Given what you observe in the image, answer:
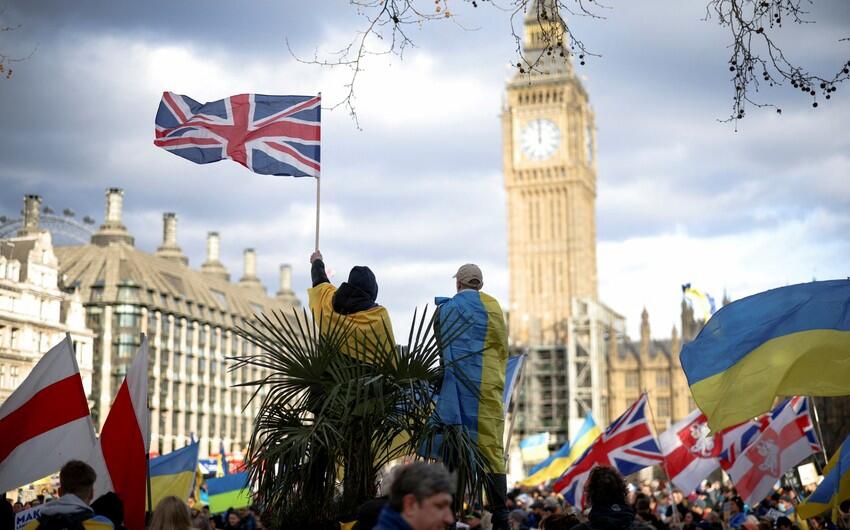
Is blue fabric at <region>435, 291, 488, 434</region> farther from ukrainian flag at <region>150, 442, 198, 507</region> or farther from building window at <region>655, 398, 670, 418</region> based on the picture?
building window at <region>655, 398, 670, 418</region>

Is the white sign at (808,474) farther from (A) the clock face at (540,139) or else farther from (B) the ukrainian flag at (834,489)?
(A) the clock face at (540,139)

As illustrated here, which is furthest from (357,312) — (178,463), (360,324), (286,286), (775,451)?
(286,286)

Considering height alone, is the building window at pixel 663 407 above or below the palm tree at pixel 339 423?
above

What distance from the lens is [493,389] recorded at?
8.80 meters

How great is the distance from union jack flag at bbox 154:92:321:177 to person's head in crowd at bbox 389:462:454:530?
24.7 ft

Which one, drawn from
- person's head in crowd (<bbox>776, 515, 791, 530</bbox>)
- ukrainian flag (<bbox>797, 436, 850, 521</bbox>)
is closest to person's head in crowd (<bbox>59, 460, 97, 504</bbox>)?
ukrainian flag (<bbox>797, 436, 850, 521</bbox>)

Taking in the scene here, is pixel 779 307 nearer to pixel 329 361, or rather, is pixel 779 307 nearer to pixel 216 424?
pixel 329 361

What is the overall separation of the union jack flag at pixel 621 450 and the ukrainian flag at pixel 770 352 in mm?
9332

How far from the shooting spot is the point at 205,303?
85812 millimetres

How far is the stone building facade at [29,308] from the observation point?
5650 centimetres

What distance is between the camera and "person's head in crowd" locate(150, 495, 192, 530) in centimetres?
662

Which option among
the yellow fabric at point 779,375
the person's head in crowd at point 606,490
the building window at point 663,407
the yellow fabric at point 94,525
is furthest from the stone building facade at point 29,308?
the person's head in crowd at point 606,490

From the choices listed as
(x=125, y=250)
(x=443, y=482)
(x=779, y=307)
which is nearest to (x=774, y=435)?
(x=779, y=307)

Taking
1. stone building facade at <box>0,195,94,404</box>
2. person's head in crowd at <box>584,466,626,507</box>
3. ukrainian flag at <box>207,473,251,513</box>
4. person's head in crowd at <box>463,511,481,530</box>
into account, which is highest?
stone building facade at <box>0,195,94,404</box>
